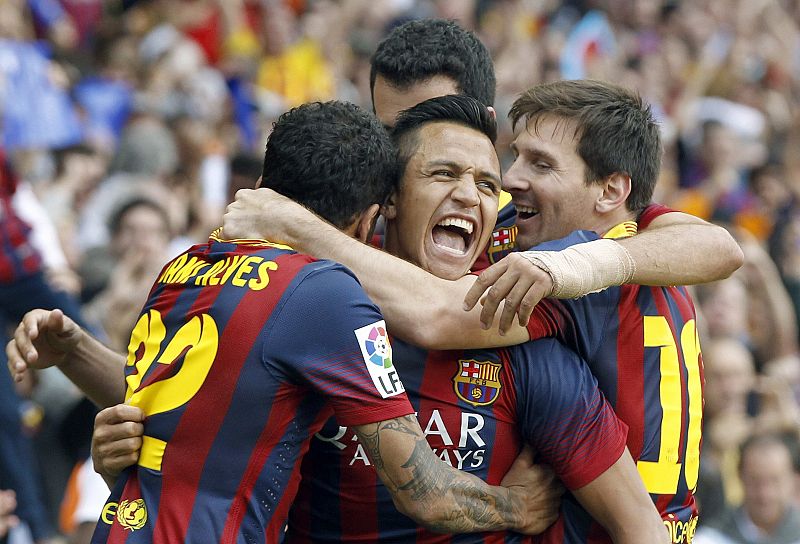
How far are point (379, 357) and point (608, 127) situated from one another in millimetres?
1195

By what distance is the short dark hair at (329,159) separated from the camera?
11.9ft

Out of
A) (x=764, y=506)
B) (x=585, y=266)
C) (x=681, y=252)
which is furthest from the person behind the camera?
(x=764, y=506)

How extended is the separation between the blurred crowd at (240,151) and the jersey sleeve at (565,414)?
3.17 meters

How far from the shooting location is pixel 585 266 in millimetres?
3559

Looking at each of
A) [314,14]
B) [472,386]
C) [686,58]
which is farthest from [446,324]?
[686,58]

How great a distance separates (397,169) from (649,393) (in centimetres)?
102

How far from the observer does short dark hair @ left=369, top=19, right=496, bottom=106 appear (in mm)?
4836

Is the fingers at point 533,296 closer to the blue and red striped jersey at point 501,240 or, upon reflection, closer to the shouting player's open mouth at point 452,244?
the shouting player's open mouth at point 452,244

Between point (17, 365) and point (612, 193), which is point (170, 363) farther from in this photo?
point (612, 193)

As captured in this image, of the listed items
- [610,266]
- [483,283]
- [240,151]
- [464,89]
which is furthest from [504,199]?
[240,151]

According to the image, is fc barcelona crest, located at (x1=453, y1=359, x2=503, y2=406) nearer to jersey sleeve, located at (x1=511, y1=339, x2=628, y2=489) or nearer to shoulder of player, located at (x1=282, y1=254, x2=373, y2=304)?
jersey sleeve, located at (x1=511, y1=339, x2=628, y2=489)

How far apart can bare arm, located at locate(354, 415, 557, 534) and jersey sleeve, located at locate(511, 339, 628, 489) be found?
187 mm

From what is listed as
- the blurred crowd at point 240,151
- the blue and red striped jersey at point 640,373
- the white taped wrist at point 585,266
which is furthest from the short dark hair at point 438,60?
the blurred crowd at point 240,151

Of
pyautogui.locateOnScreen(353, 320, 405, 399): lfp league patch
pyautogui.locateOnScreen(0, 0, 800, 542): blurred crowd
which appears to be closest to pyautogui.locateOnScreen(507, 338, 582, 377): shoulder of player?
pyautogui.locateOnScreen(353, 320, 405, 399): lfp league patch
